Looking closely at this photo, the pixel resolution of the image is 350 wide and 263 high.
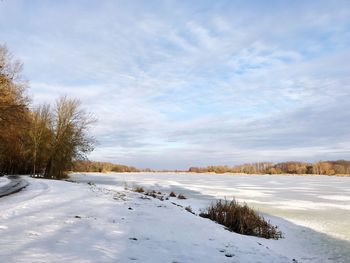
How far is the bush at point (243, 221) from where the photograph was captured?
14180 mm

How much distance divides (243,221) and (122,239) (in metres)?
6.84

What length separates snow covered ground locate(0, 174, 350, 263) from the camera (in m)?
7.55

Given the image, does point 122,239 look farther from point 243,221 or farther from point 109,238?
point 243,221

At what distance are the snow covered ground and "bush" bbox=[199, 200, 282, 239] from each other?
721 mm

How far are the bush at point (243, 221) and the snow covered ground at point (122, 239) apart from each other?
721mm

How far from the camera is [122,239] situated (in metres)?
9.27

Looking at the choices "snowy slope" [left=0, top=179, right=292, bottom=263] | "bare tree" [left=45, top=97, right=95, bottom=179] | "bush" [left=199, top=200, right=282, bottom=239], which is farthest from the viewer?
"bare tree" [left=45, top=97, right=95, bottom=179]

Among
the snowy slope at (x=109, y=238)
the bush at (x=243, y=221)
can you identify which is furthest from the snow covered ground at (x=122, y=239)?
the bush at (x=243, y=221)

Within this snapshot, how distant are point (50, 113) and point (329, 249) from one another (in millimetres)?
50597

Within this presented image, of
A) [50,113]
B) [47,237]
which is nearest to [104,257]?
[47,237]

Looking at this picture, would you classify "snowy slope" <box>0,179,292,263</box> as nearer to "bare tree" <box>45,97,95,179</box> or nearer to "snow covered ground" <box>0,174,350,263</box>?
"snow covered ground" <box>0,174,350,263</box>

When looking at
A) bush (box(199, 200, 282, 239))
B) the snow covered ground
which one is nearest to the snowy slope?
the snow covered ground

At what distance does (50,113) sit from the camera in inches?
2218

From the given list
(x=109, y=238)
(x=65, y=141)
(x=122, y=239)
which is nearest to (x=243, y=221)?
(x=122, y=239)
